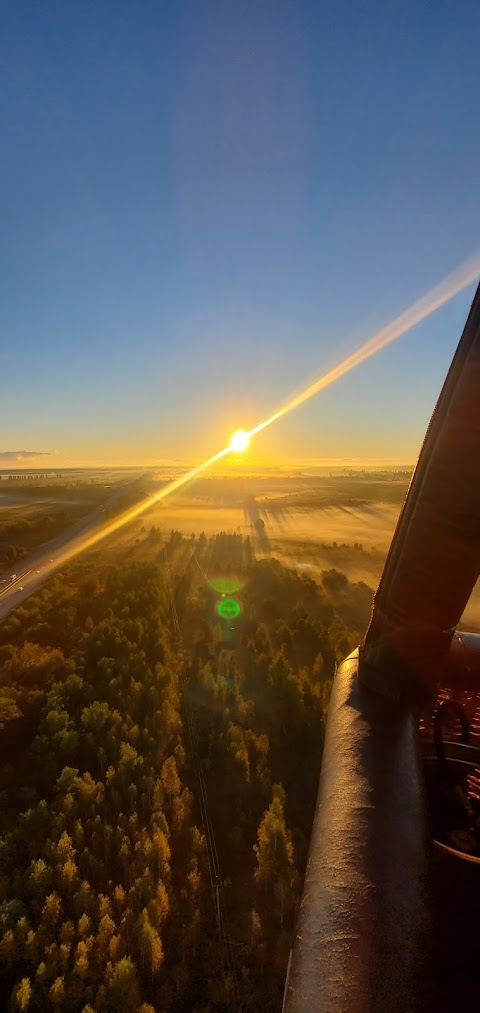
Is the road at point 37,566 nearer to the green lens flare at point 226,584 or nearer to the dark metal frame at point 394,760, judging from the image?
the green lens flare at point 226,584

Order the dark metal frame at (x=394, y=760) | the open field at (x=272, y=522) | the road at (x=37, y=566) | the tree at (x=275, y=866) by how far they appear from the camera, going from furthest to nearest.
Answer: the open field at (x=272, y=522) → the road at (x=37, y=566) → the tree at (x=275, y=866) → the dark metal frame at (x=394, y=760)

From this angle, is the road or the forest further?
the road

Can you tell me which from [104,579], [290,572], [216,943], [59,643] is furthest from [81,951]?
[290,572]

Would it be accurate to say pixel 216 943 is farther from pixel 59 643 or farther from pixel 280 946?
pixel 59 643

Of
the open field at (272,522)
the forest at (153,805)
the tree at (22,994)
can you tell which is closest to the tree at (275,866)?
the forest at (153,805)

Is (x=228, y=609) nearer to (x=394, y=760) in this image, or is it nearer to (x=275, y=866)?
(x=275, y=866)

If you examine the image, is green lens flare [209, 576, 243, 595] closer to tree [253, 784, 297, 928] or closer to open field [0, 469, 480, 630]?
open field [0, 469, 480, 630]

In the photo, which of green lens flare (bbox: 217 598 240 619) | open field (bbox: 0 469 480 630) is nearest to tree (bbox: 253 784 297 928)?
green lens flare (bbox: 217 598 240 619)
